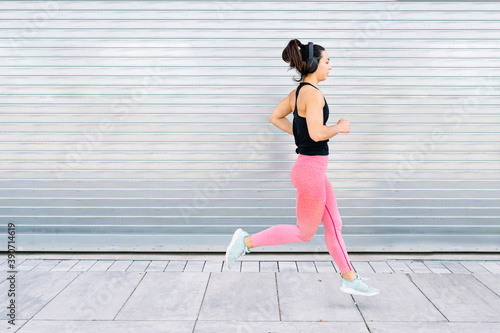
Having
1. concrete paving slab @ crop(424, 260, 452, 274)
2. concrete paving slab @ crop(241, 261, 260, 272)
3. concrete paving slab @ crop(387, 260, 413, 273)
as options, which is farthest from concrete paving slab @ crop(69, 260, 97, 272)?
concrete paving slab @ crop(424, 260, 452, 274)

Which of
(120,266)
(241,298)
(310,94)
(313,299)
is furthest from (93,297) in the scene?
(310,94)

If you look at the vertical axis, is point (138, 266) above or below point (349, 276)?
below

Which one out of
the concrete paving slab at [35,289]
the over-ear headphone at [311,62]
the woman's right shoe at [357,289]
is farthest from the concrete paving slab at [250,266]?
the over-ear headphone at [311,62]

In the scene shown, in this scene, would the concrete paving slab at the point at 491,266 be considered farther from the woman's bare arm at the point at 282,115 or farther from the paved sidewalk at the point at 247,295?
the woman's bare arm at the point at 282,115

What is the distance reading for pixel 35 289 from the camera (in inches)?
155

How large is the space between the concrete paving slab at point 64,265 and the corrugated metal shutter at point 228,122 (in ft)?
0.89

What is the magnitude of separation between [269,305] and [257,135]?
192 cm

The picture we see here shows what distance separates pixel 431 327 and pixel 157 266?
2.69 metres

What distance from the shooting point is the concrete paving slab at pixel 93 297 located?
3.43m

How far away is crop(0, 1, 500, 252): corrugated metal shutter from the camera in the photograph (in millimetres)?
4723

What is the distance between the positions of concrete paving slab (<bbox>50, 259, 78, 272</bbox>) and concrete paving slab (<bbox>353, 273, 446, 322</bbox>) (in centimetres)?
289

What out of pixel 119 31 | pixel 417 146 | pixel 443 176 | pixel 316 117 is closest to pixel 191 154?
pixel 119 31

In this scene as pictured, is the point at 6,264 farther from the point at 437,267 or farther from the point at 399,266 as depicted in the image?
the point at 437,267

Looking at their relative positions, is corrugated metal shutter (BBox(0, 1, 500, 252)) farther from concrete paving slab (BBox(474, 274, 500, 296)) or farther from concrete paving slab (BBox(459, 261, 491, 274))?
concrete paving slab (BBox(474, 274, 500, 296))
